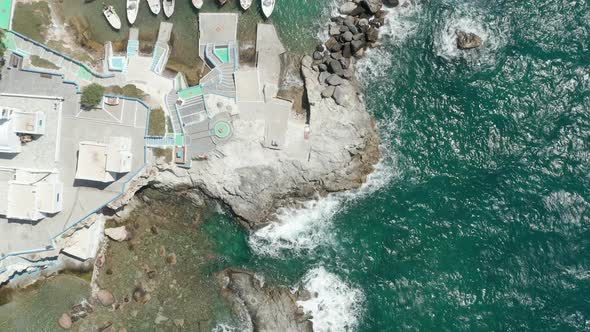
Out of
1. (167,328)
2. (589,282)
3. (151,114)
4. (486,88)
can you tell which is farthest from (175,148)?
(589,282)

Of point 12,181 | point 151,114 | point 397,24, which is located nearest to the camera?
point 12,181

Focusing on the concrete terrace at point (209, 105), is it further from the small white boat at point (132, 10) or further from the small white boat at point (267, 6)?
the small white boat at point (132, 10)

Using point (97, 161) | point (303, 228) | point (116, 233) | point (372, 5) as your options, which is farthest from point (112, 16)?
point (303, 228)

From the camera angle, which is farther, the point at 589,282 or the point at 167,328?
the point at 167,328

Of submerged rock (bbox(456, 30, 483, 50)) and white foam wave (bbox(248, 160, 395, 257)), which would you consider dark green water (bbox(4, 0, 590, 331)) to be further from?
submerged rock (bbox(456, 30, 483, 50))

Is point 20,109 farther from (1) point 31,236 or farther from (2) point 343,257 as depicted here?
(2) point 343,257
